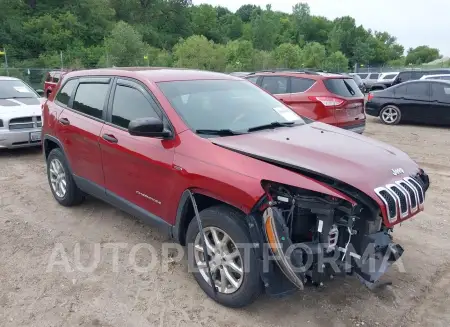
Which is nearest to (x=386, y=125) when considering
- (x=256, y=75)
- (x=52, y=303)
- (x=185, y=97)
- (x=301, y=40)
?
(x=256, y=75)

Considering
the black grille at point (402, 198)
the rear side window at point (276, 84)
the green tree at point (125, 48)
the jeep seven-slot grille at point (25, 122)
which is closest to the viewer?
the black grille at point (402, 198)

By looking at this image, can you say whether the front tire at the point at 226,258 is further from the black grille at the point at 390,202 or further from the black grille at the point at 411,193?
the black grille at the point at 411,193

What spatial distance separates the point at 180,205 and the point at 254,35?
261ft

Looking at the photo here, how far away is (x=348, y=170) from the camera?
2.79 meters

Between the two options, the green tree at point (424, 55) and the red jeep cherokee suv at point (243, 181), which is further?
the green tree at point (424, 55)

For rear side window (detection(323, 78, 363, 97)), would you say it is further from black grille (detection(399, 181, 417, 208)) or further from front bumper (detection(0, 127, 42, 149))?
front bumper (detection(0, 127, 42, 149))

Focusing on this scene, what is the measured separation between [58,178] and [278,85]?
5.49 m

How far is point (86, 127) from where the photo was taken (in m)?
4.39

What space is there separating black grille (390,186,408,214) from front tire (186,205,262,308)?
107 centimetres

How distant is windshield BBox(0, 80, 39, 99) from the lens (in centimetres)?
873

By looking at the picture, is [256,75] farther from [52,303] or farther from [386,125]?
[52,303]

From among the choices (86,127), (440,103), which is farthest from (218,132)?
(440,103)

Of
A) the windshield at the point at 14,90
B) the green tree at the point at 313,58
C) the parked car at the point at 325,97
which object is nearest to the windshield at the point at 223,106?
the parked car at the point at 325,97

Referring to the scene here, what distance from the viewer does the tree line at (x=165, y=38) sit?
122 ft
